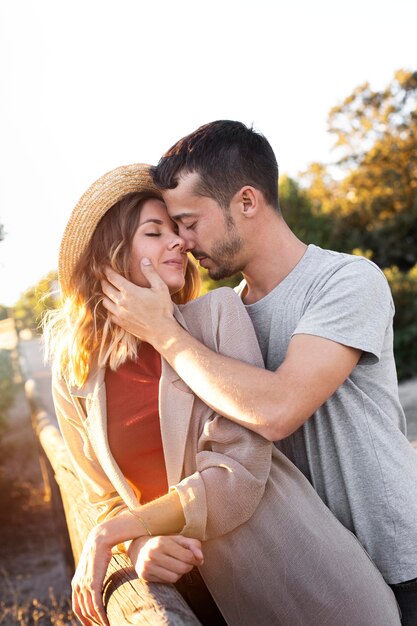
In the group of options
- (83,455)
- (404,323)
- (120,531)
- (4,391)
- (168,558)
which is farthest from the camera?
(404,323)

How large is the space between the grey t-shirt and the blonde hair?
597 mm

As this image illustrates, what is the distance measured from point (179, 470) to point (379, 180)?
25592 mm

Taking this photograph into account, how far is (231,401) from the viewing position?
6.71 feet

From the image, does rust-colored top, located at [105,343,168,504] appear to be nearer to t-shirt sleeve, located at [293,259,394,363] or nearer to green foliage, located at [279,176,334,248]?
t-shirt sleeve, located at [293,259,394,363]

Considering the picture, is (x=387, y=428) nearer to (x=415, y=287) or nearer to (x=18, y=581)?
(x=18, y=581)

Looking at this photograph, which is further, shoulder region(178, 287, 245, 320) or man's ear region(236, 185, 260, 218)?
man's ear region(236, 185, 260, 218)

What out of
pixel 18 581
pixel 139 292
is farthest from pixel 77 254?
pixel 18 581

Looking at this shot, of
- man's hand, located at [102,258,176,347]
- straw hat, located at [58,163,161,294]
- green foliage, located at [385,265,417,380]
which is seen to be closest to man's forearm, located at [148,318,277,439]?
man's hand, located at [102,258,176,347]

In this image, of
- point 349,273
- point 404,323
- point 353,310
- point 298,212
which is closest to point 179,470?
point 353,310

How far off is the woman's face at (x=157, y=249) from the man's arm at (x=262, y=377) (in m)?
0.32

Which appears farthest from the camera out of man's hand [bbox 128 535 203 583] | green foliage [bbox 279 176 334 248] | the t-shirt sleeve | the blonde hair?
green foliage [bbox 279 176 334 248]

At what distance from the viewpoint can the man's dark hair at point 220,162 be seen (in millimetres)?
2662

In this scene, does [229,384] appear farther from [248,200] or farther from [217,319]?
[248,200]

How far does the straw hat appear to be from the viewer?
2.62 m
